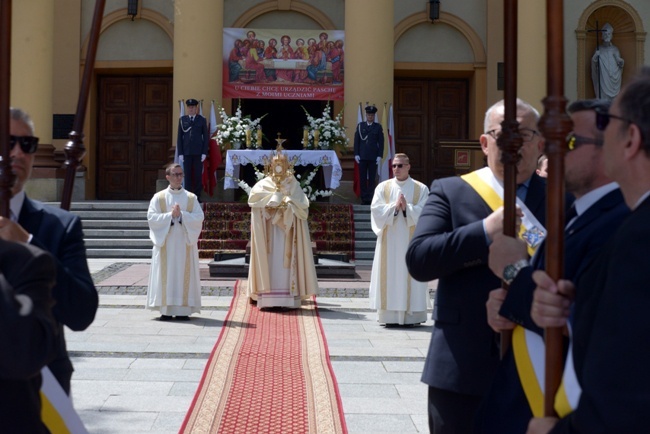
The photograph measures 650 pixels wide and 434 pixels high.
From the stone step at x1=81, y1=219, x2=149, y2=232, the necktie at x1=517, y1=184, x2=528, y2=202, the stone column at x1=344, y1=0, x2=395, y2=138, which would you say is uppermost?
the stone column at x1=344, y1=0, x2=395, y2=138

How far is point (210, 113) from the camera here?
19672mm

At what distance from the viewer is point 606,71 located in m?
21.4

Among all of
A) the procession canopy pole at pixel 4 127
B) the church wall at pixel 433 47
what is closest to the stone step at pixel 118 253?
the church wall at pixel 433 47

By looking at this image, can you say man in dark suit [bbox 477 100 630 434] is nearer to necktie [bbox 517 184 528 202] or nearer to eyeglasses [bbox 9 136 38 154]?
necktie [bbox 517 184 528 202]

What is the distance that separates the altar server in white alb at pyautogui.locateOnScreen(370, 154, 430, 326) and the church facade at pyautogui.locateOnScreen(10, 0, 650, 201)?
8692 mm

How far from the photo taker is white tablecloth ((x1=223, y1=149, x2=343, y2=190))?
17.4 m

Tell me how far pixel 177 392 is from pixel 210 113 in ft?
44.3

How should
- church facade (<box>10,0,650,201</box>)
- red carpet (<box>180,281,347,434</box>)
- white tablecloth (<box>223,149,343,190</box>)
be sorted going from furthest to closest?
church facade (<box>10,0,650,201</box>)
white tablecloth (<box>223,149,343,190</box>)
red carpet (<box>180,281,347,434</box>)

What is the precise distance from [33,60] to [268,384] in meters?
15.6

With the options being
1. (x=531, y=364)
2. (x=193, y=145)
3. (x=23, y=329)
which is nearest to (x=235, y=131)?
(x=193, y=145)

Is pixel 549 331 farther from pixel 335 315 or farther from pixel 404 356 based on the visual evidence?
pixel 335 315

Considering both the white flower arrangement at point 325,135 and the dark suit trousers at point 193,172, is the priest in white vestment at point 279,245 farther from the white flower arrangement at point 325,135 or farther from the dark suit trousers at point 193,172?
the dark suit trousers at point 193,172

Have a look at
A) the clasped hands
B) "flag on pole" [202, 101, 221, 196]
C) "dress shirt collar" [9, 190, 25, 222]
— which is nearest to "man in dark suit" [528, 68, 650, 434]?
"dress shirt collar" [9, 190, 25, 222]

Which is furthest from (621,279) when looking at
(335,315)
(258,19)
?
(258,19)
